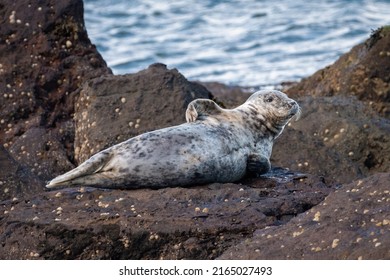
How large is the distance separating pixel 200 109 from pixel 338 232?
8.86 ft

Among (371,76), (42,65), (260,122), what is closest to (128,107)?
(260,122)

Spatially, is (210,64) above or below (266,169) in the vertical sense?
below

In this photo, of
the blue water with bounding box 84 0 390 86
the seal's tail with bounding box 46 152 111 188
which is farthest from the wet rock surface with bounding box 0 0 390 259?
the blue water with bounding box 84 0 390 86

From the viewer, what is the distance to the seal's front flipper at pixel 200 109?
8.20m

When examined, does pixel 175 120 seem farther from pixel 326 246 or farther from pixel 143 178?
pixel 326 246

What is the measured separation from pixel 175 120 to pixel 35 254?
272cm

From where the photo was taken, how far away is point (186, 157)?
7570 mm

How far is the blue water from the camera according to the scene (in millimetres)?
19250

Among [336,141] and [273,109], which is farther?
[336,141]

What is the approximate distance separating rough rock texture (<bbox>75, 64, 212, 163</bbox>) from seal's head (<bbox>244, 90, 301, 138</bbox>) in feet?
2.36

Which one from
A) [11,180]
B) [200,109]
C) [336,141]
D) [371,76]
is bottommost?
[336,141]

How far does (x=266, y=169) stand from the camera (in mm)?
8000

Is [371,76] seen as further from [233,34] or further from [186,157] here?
[233,34]
